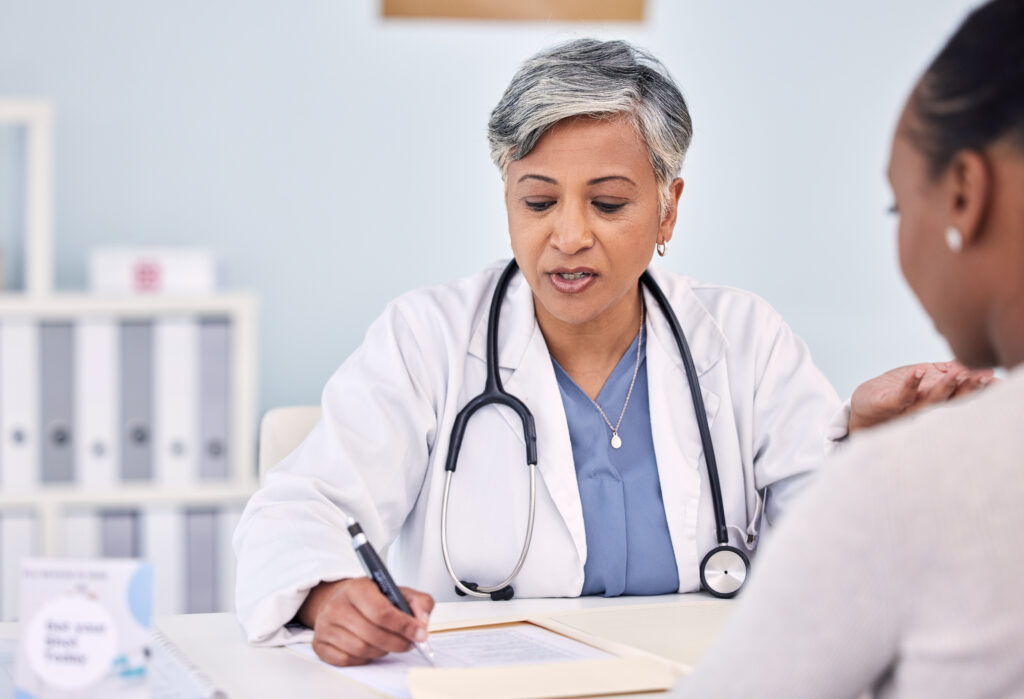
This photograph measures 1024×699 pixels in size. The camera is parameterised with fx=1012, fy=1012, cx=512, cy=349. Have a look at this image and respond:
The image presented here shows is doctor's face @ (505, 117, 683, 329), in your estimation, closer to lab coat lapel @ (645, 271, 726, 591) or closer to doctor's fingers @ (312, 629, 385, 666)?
lab coat lapel @ (645, 271, 726, 591)

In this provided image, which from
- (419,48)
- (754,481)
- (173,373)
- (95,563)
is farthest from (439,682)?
(419,48)

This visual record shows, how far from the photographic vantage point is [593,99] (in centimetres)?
131

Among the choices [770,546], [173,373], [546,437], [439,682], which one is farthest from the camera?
[173,373]

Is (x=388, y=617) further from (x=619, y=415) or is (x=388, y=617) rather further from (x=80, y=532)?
(x=80, y=532)

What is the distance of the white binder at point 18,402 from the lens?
223 cm

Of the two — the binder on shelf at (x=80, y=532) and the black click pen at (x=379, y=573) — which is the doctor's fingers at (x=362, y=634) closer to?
the black click pen at (x=379, y=573)

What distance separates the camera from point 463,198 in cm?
259

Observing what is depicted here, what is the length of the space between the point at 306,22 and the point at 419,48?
284 millimetres

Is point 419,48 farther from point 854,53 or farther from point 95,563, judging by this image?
point 95,563

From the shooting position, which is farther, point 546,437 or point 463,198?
point 463,198

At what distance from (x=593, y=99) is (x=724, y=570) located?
0.63 meters

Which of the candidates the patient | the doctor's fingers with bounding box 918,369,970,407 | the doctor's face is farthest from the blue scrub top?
the patient

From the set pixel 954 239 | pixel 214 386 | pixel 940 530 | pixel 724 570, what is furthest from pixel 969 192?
pixel 214 386

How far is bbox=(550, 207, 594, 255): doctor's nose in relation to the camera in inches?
51.6
